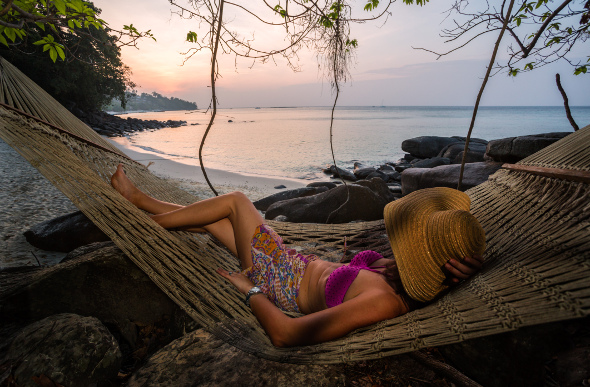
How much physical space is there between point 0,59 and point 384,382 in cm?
257

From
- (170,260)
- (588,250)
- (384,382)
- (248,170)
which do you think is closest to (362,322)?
(384,382)

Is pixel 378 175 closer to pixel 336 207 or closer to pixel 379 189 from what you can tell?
pixel 379 189

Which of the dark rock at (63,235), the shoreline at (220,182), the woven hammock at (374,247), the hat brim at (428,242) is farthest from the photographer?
the shoreline at (220,182)

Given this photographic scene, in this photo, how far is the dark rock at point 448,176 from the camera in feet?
12.5

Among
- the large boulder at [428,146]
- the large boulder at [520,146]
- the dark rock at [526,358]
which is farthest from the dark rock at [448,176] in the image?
the large boulder at [428,146]

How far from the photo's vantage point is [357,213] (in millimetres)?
3053

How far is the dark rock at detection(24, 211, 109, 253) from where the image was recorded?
2139mm

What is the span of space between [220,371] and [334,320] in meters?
0.46

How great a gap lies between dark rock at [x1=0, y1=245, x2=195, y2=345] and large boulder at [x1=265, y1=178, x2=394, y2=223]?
1902mm

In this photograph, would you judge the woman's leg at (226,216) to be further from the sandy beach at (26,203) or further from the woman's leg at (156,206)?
the sandy beach at (26,203)

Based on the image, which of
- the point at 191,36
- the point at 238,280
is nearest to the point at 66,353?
the point at 238,280

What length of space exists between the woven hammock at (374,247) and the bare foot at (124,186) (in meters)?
0.06

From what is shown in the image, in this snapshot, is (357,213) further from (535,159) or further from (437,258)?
(437,258)

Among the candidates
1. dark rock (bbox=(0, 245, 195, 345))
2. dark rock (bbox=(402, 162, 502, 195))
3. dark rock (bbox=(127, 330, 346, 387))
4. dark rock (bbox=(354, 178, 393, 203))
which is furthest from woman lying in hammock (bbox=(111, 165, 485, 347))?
dark rock (bbox=(402, 162, 502, 195))
